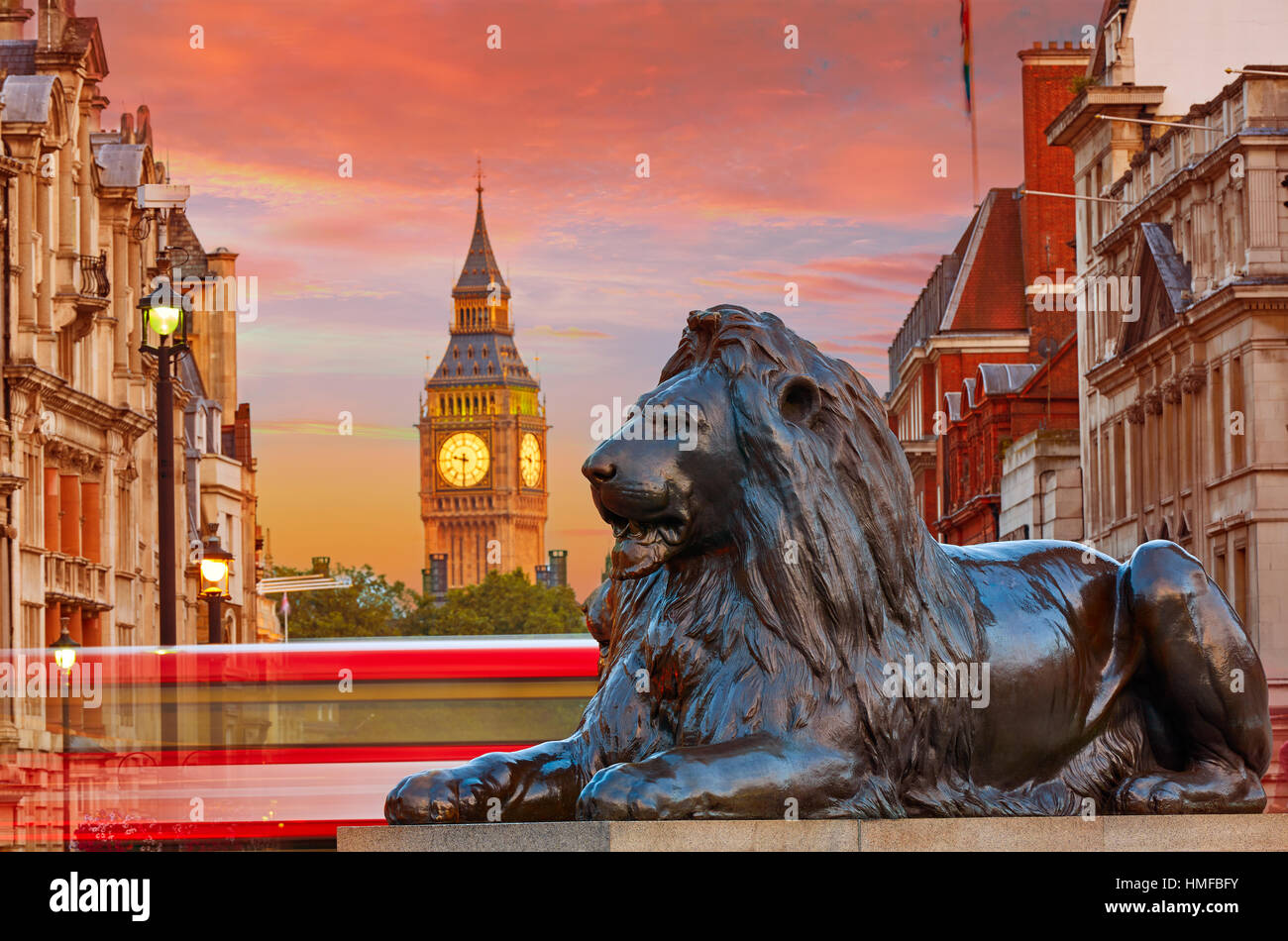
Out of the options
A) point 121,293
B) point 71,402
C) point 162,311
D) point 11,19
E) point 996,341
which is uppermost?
point 11,19

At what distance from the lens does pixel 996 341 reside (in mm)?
92625

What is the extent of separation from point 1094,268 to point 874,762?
56.1 metres

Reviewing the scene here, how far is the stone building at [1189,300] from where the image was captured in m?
43.8

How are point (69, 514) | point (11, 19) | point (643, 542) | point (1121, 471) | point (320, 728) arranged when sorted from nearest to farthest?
1. point (643, 542)
2. point (320, 728)
3. point (69, 514)
4. point (11, 19)
5. point (1121, 471)

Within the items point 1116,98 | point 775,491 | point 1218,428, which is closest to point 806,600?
point 775,491

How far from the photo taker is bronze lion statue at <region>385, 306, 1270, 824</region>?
5.23 metres

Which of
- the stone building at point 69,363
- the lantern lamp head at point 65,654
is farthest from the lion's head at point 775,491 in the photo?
the stone building at point 69,363

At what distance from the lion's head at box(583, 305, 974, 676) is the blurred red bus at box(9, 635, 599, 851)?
13133 mm

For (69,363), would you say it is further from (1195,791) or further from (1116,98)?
(1195,791)

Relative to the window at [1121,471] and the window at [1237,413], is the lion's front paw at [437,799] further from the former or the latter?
the window at [1121,471]

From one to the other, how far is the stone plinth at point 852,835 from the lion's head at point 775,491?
0.51 m

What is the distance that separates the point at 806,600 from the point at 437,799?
3.74 feet

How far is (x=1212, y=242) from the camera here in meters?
47.1
